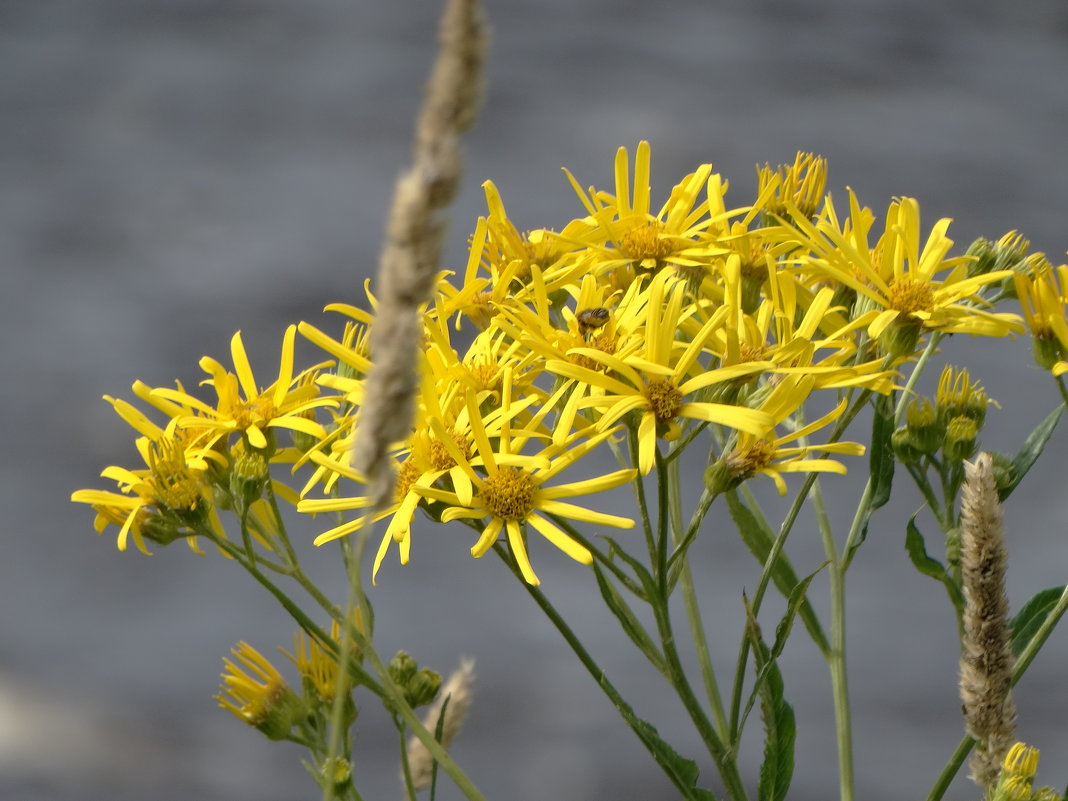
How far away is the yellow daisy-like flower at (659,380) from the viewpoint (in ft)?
1.26

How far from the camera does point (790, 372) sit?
39cm

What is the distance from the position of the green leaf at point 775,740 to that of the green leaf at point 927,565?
91 mm

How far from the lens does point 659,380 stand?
15.8 inches

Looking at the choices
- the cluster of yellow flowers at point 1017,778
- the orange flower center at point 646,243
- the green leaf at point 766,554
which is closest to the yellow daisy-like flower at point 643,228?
the orange flower center at point 646,243

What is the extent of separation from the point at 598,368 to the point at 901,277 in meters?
0.13

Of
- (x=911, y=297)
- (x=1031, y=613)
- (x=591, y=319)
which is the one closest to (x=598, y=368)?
(x=591, y=319)

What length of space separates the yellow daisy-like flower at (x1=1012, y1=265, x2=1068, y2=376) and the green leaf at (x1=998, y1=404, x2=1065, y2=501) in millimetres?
23

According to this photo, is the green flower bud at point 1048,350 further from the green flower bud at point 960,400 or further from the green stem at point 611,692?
the green stem at point 611,692

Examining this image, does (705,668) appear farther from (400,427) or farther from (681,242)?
(400,427)

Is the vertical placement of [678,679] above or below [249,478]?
below

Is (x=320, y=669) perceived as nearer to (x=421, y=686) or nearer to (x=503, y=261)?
(x=421, y=686)

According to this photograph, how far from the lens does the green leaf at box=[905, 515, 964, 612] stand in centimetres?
47

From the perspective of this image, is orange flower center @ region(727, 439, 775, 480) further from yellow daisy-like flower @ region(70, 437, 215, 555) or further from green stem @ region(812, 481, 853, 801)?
yellow daisy-like flower @ region(70, 437, 215, 555)

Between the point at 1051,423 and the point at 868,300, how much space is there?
109 mm
